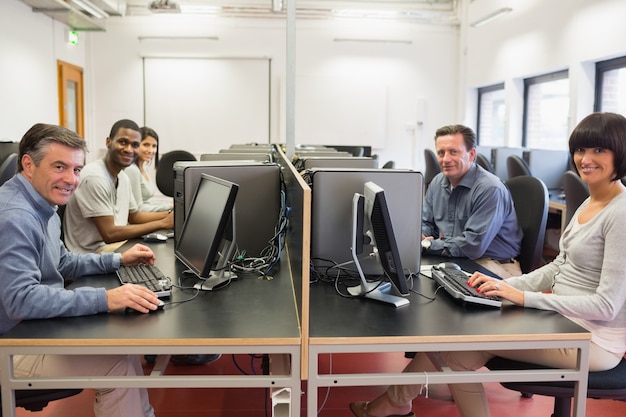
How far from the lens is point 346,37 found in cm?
795

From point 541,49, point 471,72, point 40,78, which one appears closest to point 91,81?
point 40,78

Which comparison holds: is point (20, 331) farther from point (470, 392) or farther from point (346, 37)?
point (346, 37)

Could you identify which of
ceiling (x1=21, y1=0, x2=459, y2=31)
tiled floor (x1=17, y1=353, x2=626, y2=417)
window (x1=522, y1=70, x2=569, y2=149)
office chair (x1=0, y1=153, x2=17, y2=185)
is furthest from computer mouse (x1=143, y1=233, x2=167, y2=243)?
ceiling (x1=21, y1=0, x2=459, y2=31)

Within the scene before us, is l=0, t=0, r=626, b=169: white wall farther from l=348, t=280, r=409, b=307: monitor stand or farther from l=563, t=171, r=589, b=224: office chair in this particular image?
l=348, t=280, r=409, b=307: monitor stand

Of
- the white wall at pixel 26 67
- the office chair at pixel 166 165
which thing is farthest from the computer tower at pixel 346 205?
the white wall at pixel 26 67

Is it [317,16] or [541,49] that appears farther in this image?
[317,16]

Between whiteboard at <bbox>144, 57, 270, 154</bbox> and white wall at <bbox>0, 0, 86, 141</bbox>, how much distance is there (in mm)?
1312

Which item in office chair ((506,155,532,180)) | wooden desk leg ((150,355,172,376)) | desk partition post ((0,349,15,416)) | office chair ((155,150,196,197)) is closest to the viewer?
desk partition post ((0,349,15,416))

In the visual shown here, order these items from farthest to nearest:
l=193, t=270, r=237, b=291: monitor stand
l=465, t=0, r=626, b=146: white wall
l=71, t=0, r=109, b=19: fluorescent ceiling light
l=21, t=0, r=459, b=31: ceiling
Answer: l=21, t=0, r=459, b=31: ceiling → l=71, t=0, r=109, b=19: fluorescent ceiling light → l=465, t=0, r=626, b=146: white wall → l=193, t=270, r=237, b=291: monitor stand

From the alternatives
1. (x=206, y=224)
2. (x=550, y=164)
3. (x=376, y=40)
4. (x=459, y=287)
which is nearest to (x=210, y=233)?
(x=206, y=224)

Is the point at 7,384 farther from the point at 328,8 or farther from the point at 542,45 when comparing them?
the point at 328,8

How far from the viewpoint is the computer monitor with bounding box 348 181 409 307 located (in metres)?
1.67

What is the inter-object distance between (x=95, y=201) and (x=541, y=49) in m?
5.06

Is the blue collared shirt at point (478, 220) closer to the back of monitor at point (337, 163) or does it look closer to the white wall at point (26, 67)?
the back of monitor at point (337, 163)
